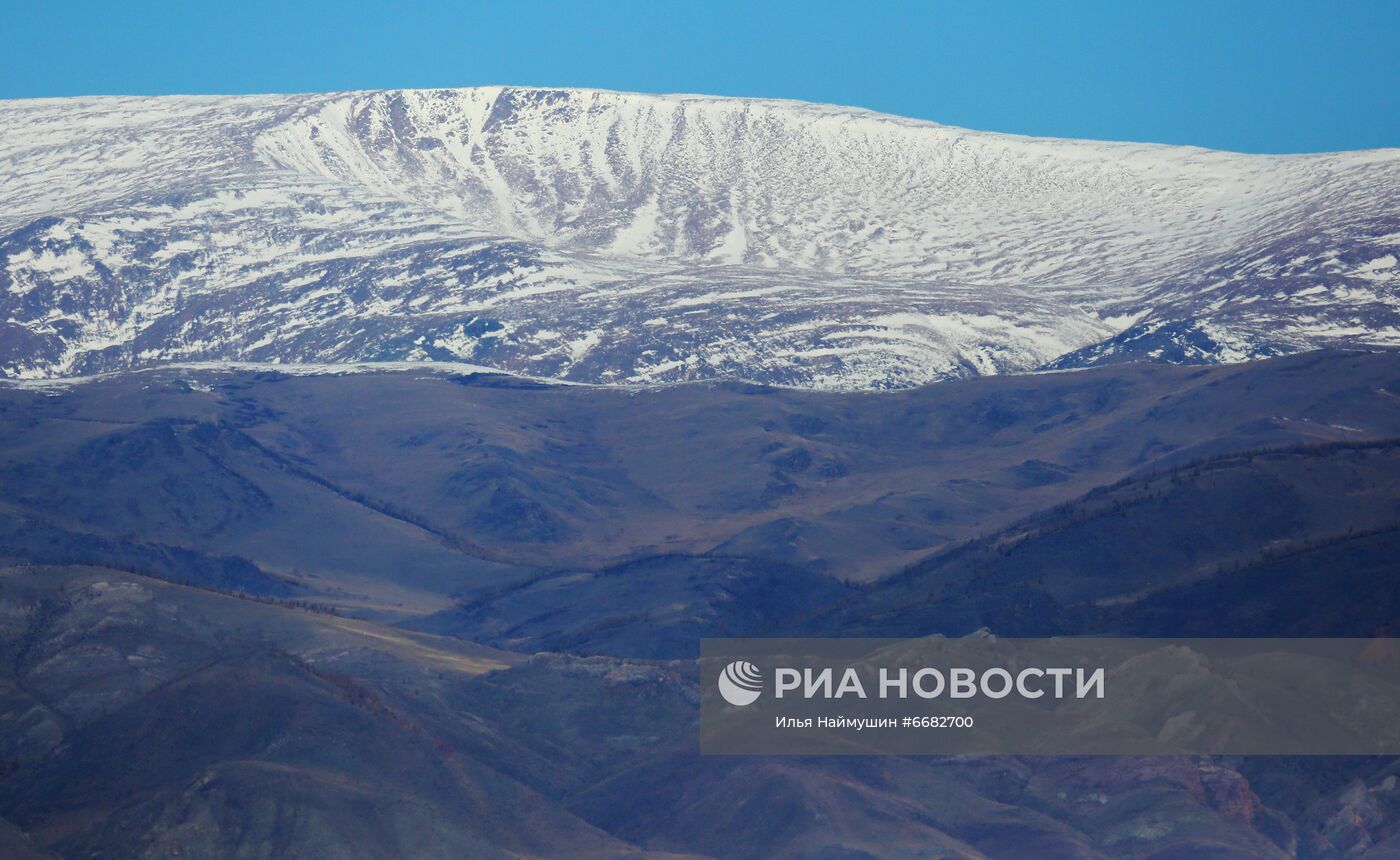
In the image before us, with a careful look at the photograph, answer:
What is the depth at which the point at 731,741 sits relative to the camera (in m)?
109

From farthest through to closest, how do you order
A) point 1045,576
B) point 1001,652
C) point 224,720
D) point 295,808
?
1. point 1045,576
2. point 1001,652
3. point 224,720
4. point 295,808

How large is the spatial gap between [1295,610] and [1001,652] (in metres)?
22.2

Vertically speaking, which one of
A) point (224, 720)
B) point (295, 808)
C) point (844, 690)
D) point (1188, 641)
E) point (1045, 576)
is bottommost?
point (295, 808)

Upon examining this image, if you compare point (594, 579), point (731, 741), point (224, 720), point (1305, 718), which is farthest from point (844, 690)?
point (594, 579)

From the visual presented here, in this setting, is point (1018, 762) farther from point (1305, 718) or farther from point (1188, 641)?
point (1188, 641)

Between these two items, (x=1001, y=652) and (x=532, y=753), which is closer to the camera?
(x=532, y=753)

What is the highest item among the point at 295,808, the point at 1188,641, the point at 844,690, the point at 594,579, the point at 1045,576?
the point at 594,579

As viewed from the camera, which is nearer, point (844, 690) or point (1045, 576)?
point (844, 690)

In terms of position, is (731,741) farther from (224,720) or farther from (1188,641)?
(1188,641)

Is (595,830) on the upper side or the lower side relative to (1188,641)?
lower

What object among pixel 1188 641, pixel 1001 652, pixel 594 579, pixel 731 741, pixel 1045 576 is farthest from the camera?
pixel 594 579

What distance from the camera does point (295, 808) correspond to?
87562 mm

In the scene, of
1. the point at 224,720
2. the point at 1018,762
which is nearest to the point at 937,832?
the point at 1018,762

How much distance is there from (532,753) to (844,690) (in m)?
16.6
